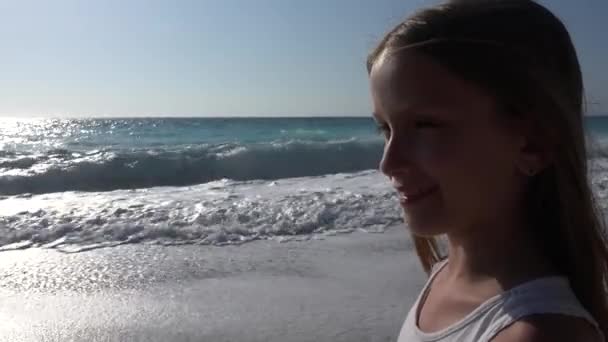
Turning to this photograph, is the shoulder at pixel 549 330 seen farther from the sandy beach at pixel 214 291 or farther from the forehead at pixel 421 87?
the sandy beach at pixel 214 291

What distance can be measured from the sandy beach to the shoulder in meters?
2.74

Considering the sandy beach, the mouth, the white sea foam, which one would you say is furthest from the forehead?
the white sea foam

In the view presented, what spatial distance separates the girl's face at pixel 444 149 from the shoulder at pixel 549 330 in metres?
0.20

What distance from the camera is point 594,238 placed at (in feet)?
3.54

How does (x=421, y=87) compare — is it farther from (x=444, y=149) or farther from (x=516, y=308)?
(x=516, y=308)

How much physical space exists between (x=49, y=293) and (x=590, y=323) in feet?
13.8

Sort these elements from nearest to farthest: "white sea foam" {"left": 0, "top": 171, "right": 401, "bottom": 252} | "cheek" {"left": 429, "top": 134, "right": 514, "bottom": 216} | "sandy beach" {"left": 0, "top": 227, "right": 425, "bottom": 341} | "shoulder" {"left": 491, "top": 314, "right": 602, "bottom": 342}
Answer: "shoulder" {"left": 491, "top": 314, "right": 602, "bottom": 342}, "cheek" {"left": 429, "top": 134, "right": 514, "bottom": 216}, "sandy beach" {"left": 0, "top": 227, "right": 425, "bottom": 341}, "white sea foam" {"left": 0, "top": 171, "right": 401, "bottom": 252}

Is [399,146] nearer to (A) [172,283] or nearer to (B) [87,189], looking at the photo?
(A) [172,283]

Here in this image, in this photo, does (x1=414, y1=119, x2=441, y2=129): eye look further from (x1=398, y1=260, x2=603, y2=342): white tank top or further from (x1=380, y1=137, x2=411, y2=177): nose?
(x1=398, y1=260, x2=603, y2=342): white tank top

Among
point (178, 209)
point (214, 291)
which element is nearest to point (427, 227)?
point (214, 291)

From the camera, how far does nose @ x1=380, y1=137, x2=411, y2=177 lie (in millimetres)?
1003

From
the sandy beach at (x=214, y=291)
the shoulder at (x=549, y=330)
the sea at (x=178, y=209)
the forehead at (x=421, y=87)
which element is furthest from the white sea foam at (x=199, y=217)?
the shoulder at (x=549, y=330)

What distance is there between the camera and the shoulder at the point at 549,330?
834 mm

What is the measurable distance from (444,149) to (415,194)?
86mm
